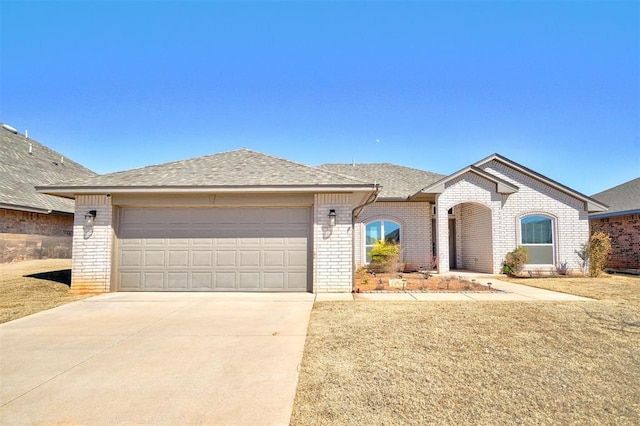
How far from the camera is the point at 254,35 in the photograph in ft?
34.1

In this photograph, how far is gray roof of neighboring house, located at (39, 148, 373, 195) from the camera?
9219 mm

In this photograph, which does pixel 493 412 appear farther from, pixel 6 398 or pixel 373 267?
pixel 373 267

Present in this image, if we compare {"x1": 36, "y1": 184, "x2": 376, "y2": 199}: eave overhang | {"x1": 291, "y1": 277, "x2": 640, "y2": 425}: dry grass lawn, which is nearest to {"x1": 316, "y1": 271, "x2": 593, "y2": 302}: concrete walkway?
{"x1": 291, "y1": 277, "x2": 640, "y2": 425}: dry grass lawn

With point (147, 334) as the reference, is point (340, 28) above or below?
above

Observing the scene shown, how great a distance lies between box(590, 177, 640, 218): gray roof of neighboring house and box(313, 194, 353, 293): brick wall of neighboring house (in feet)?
47.7

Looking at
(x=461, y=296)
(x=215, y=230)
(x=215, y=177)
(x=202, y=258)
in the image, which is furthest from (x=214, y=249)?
(x=461, y=296)

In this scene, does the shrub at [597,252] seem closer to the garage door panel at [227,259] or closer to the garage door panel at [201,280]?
the garage door panel at [227,259]

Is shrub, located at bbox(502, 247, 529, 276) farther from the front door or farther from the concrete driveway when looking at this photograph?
the concrete driveway

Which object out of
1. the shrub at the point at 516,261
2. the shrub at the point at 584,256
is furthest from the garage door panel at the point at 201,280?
the shrub at the point at 584,256

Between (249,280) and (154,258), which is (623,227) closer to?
(249,280)

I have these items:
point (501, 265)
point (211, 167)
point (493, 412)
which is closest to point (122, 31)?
point (211, 167)

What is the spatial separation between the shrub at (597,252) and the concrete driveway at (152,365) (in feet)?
42.4

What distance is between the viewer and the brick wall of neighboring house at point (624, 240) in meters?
15.5

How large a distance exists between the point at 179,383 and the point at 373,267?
1181cm
